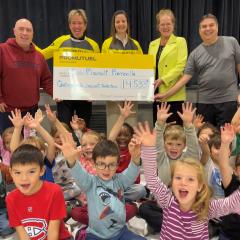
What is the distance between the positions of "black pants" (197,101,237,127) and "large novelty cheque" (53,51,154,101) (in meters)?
0.60

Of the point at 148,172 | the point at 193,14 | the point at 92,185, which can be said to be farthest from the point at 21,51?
the point at 193,14

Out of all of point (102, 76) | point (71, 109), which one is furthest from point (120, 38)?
point (71, 109)

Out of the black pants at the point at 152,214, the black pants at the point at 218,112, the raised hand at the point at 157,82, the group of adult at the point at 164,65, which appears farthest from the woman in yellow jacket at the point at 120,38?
the black pants at the point at 152,214

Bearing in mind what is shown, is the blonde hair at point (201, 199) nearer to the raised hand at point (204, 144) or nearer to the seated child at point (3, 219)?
the raised hand at point (204, 144)

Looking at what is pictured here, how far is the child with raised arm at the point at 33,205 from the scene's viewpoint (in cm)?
200

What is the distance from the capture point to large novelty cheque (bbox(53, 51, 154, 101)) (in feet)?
12.6

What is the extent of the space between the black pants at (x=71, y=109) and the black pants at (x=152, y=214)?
1520mm

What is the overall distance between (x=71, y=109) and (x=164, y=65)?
1151 millimetres

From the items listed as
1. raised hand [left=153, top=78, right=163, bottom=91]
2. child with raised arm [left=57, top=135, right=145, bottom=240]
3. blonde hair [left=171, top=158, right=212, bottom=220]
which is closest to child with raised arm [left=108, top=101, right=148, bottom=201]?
child with raised arm [left=57, top=135, right=145, bottom=240]

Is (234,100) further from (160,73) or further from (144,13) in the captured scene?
(144,13)

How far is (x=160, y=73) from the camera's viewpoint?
3812 millimetres

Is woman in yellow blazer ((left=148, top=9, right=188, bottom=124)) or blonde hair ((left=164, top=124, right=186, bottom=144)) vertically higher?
woman in yellow blazer ((left=148, top=9, right=188, bottom=124))

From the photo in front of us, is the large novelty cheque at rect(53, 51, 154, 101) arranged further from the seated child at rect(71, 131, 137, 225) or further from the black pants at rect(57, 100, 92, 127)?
the seated child at rect(71, 131, 137, 225)

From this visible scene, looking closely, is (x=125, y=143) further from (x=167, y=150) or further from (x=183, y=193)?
(x=183, y=193)
